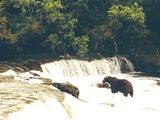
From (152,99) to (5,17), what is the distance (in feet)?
44.6

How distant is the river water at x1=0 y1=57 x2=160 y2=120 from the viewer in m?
12.9

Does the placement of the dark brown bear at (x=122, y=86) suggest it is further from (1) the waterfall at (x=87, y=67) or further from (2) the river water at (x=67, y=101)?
(1) the waterfall at (x=87, y=67)

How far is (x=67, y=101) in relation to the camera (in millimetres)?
14883

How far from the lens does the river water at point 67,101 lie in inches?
508

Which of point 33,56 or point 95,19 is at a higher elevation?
point 95,19

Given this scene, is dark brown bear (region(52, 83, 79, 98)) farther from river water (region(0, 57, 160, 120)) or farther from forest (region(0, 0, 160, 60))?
forest (region(0, 0, 160, 60))

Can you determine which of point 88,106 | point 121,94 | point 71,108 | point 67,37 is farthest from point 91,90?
point 67,37

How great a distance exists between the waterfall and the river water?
0.26 feet

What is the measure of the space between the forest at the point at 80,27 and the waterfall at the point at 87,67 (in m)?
1.71

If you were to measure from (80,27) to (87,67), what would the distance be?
626 cm

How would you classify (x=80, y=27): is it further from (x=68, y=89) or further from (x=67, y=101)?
(x=67, y=101)

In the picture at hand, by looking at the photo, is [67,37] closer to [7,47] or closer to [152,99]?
[7,47]

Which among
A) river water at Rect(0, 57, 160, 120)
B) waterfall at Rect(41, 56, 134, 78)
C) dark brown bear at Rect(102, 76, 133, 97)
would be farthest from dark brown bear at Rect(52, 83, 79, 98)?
waterfall at Rect(41, 56, 134, 78)

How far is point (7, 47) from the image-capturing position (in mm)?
28109
